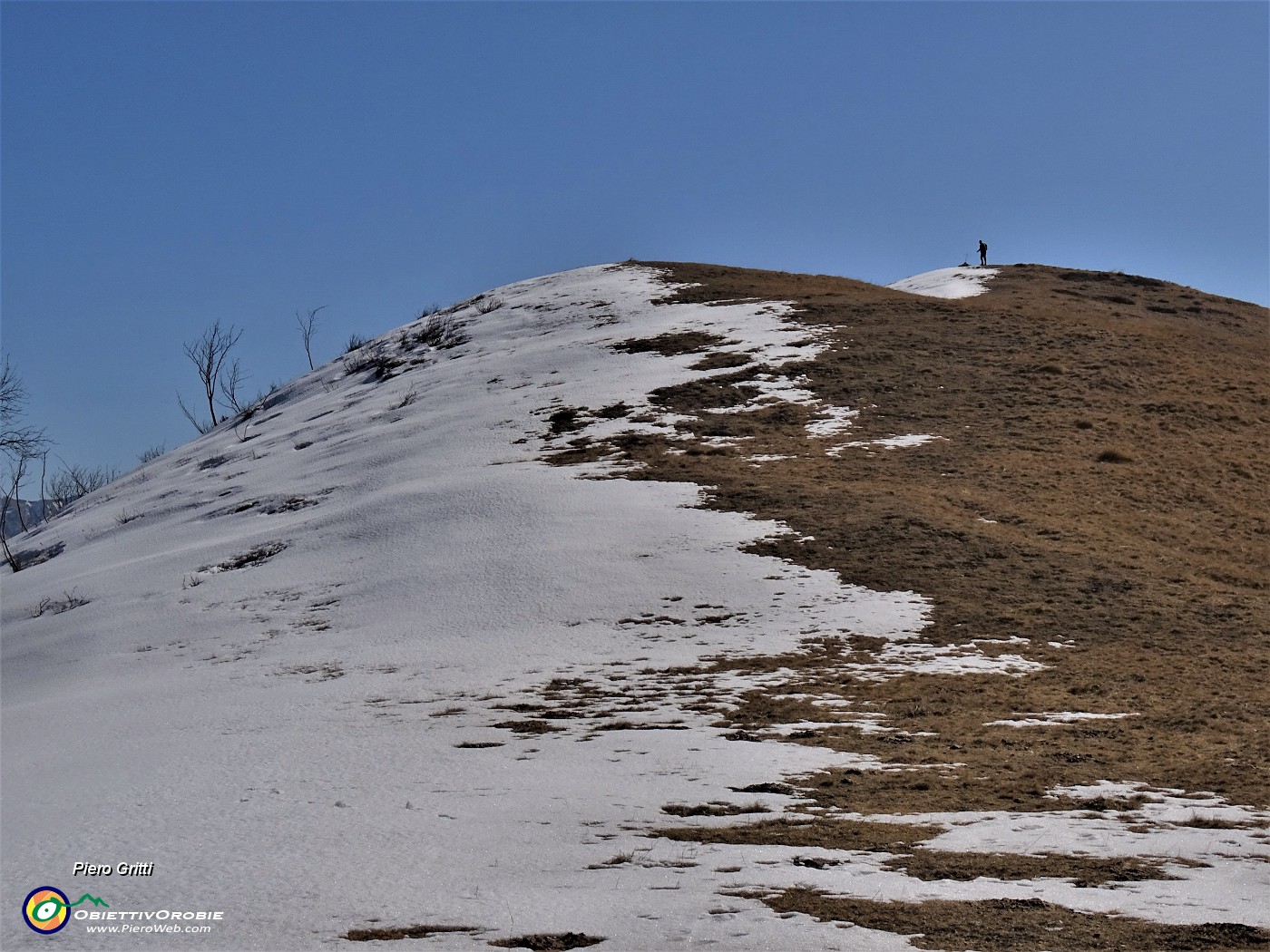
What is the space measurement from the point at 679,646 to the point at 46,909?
8.06m

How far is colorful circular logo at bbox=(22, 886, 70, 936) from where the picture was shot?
6.04 metres

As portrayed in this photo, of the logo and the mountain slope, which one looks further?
the mountain slope

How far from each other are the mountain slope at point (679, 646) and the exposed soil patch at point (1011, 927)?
44 mm

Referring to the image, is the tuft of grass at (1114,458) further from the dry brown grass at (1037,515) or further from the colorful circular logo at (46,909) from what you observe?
the colorful circular logo at (46,909)

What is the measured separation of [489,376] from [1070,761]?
21.5 meters

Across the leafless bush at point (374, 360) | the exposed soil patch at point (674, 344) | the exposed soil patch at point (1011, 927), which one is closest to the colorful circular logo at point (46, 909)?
the exposed soil patch at point (1011, 927)

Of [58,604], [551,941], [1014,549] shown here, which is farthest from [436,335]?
[551,941]

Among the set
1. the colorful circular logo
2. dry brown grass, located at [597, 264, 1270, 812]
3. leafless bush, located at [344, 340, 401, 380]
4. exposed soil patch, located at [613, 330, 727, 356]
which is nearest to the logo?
the colorful circular logo

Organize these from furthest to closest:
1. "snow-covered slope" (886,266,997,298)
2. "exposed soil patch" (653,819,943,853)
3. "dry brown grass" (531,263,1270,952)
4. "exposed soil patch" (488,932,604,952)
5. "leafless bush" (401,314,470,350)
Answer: "snow-covered slope" (886,266,997,298) → "leafless bush" (401,314,470,350) → "dry brown grass" (531,263,1270,952) → "exposed soil patch" (653,819,943,853) → "exposed soil patch" (488,932,604,952)

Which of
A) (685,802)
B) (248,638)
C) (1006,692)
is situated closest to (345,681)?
(248,638)

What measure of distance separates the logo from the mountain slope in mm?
106

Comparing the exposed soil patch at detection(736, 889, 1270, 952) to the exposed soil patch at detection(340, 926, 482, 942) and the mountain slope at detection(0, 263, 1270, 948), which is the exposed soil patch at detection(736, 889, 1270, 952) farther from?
the exposed soil patch at detection(340, 926, 482, 942)

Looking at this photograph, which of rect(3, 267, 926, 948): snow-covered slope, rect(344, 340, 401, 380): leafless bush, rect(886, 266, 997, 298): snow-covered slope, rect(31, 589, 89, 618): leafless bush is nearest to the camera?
rect(3, 267, 926, 948): snow-covered slope

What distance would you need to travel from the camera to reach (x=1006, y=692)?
37.7 feet
